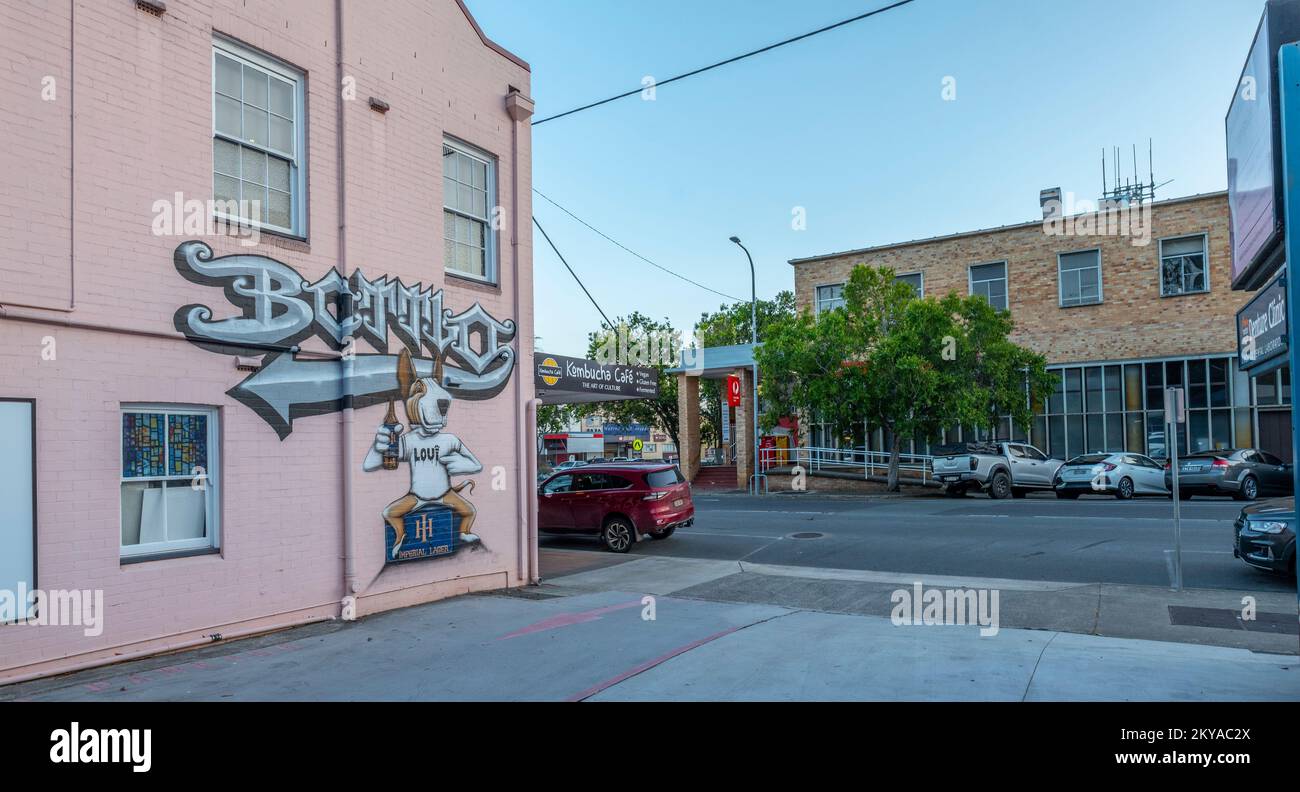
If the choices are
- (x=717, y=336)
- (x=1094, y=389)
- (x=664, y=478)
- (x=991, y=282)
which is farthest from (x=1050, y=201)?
(x=664, y=478)

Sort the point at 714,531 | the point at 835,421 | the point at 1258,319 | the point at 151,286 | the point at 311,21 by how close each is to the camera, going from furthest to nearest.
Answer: the point at 835,421 → the point at 714,531 → the point at 311,21 → the point at 151,286 → the point at 1258,319

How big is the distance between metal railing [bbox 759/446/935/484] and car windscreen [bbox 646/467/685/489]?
1636cm

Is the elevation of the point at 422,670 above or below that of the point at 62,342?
below

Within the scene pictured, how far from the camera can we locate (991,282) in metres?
32.7

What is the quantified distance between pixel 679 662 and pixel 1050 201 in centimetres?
3329

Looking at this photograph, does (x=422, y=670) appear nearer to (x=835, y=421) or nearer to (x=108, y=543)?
(x=108, y=543)

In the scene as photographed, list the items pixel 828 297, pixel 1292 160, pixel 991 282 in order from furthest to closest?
pixel 828 297
pixel 991 282
pixel 1292 160

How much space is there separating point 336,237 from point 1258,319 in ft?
28.8

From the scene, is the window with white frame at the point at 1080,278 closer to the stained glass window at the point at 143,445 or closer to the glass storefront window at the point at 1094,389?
the glass storefront window at the point at 1094,389

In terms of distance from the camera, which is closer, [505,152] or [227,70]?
[227,70]

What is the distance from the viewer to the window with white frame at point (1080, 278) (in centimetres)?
3056

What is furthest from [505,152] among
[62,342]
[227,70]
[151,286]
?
[62,342]

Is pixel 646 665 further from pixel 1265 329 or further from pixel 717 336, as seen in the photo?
pixel 717 336

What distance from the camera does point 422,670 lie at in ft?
23.5
